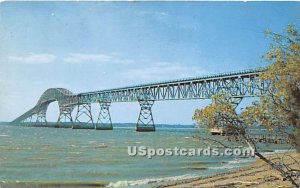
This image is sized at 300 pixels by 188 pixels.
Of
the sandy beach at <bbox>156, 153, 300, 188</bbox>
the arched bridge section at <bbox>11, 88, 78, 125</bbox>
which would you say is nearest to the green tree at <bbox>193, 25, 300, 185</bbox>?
the sandy beach at <bbox>156, 153, 300, 188</bbox>

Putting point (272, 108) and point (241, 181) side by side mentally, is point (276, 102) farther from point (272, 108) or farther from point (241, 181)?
point (241, 181)

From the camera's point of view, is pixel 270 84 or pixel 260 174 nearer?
pixel 270 84

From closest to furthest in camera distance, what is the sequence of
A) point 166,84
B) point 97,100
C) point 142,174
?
point 142,174 < point 166,84 < point 97,100

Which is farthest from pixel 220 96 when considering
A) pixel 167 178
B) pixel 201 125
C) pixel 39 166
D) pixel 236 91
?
pixel 236 91

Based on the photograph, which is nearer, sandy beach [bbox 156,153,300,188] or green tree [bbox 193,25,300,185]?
green tree [bbox 193,25,300,185]

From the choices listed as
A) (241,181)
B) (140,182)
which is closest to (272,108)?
(241,181)

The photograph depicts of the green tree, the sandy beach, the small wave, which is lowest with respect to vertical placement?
the small wave

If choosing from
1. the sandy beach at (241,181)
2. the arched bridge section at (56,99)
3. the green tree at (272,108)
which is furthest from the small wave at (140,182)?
the arched bridge section at (56,99)

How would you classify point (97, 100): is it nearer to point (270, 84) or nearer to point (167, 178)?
point (167, 178)

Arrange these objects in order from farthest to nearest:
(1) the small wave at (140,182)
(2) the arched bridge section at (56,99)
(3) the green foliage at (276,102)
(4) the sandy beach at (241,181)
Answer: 1. (2) the arched bridge section at (56,99)
2. (1) the small wave at (140,182)
3. (4) the sandy beach at (241,181)
4. (3) the green foliage at (276,102)

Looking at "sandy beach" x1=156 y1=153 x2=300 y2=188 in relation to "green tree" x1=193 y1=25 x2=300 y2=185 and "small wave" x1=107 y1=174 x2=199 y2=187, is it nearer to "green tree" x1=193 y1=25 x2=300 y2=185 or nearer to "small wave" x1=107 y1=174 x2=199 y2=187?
"small wave" x1=107 y1=174 x2=199 y2=187

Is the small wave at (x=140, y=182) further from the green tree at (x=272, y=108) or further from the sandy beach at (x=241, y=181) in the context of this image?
the green tree at (x=272, y=108)
